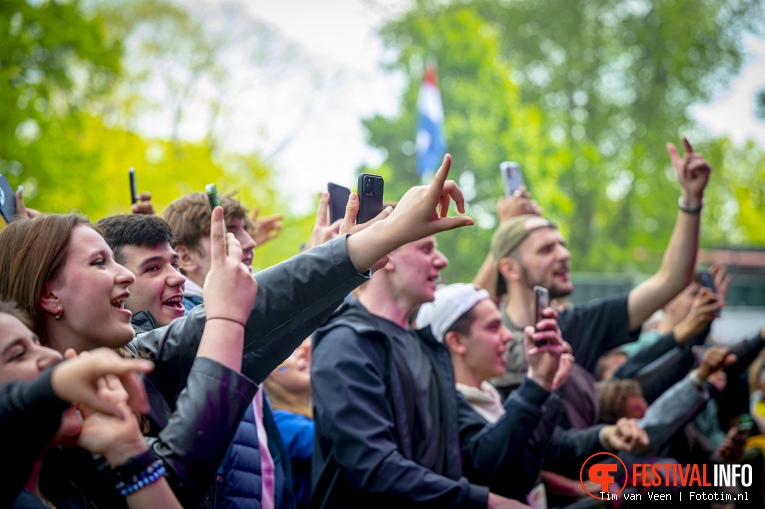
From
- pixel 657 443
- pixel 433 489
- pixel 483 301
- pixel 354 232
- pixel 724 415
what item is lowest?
pixel 724 415

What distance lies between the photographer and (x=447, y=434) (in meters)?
3.80

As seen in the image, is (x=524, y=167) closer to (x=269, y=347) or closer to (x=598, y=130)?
(x=598, y=130)

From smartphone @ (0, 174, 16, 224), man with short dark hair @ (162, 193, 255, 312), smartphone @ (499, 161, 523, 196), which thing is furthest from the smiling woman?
smartphone @ (499, 161, 523, 196)

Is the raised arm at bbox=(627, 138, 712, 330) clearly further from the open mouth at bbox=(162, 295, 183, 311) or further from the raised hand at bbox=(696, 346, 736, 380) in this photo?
the open mouth at bbox=(162, 295, 183, 311)

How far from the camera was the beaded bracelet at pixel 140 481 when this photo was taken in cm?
189

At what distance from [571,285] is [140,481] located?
151 inches

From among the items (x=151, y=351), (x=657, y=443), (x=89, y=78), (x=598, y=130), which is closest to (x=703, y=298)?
(x=657, y=443)

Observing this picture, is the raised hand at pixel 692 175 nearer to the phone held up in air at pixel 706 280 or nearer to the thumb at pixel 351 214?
the phone held up in air at pixel 706 280

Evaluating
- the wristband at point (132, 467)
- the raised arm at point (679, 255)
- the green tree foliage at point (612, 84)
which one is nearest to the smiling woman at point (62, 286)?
the wristband at point (132, 467)

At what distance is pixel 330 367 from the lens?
11.8 ft

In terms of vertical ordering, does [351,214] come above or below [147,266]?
above

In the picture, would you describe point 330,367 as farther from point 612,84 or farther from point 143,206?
point 612,84

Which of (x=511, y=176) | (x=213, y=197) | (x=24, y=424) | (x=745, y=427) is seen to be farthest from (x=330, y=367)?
(x=745, y=427)

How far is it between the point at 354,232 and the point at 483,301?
2.19 metres
